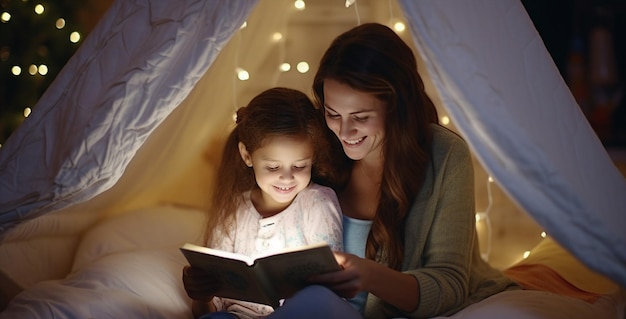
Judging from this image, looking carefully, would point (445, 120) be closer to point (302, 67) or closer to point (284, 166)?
point (302, 67)

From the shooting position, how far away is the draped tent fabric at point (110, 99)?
1.64 metres

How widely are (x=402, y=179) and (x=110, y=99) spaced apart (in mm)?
633

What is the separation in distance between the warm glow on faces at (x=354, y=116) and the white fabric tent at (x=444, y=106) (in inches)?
9.9

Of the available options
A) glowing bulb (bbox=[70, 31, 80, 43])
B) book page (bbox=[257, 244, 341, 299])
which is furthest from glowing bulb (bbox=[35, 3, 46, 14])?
book page (bbox=[257, 244, 341, 299])

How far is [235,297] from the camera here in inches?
64.9

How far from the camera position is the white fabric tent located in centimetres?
146

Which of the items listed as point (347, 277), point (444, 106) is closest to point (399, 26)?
point (444, 106)

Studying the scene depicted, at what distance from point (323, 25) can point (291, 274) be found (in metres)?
1.06

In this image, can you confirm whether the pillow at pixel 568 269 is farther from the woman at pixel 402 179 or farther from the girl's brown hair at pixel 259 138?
the girl's brown hair at pixel 259 138

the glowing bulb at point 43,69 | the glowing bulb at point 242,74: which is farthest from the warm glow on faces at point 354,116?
the glowing bulb at point 43,69

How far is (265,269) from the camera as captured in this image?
153 cm

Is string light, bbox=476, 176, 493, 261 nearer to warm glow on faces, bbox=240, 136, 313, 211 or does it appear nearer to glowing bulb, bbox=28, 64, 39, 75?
warm glow on faces, bbox=240, 136, 313, 211

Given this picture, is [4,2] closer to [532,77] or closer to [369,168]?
[369,168]

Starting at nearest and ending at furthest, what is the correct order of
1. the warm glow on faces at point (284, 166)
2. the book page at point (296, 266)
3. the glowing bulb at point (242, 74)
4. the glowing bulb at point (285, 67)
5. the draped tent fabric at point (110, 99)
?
1. the book page at point (296, 266)
2. the draped tent fabric at point (110, 99)
3. the warm glow on faces at point (284, 166)
4. the glowing bulb at point (242, 74)
5. the glowing bulb at point (285, 67)
